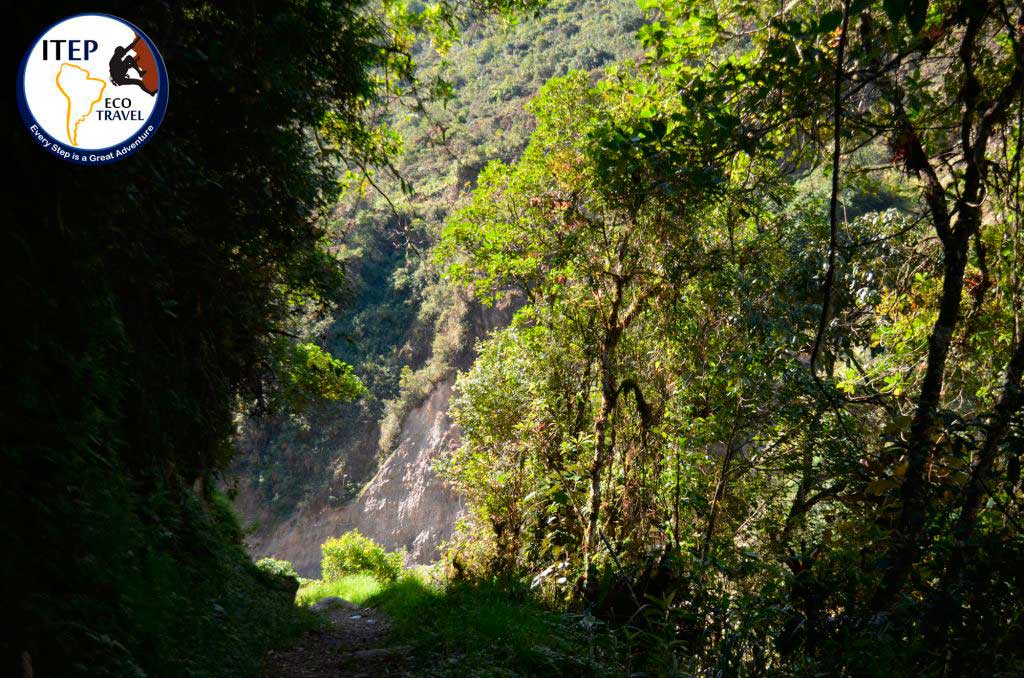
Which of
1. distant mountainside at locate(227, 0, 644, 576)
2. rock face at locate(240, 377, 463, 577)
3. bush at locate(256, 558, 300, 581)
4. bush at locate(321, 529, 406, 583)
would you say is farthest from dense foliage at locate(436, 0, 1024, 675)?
rock face at locate(240, 377, 463, 577)

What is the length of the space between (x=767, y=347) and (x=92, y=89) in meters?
5.94

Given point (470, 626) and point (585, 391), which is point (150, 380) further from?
point (585, 391)

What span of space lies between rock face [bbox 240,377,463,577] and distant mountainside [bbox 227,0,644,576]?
0.21 ft

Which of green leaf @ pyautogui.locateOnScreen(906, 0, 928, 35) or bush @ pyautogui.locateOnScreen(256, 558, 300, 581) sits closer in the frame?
green leaf @ pyautogui.locateOnScreen(906, 0, 928, 35)

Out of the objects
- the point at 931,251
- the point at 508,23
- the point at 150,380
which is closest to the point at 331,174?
the point at 508,23

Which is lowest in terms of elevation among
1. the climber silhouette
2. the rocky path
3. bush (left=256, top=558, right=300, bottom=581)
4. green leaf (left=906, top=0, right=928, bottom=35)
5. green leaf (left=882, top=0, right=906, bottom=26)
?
bush (left=256, top=558, right=300, bottom=581)

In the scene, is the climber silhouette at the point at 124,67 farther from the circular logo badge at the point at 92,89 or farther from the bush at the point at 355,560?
the bush at the point at 355,560

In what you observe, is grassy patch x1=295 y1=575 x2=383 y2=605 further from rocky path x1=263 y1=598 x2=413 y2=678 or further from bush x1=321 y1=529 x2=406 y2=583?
rocky path x1=263 y1=598 x2=413 y2=678

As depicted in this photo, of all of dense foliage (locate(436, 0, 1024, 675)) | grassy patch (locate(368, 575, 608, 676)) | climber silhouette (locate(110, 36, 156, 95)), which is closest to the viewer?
dense foliage (locate(436, 0, 1024, 675))

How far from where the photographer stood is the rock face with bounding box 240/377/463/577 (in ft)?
92.9

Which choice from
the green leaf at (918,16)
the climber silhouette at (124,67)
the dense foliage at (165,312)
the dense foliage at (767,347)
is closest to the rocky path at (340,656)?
the dense foliage at (165,312)

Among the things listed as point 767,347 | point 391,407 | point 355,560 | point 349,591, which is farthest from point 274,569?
point 391,407

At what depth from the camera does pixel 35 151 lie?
234 cm

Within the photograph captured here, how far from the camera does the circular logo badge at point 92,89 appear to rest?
2.50 metres
